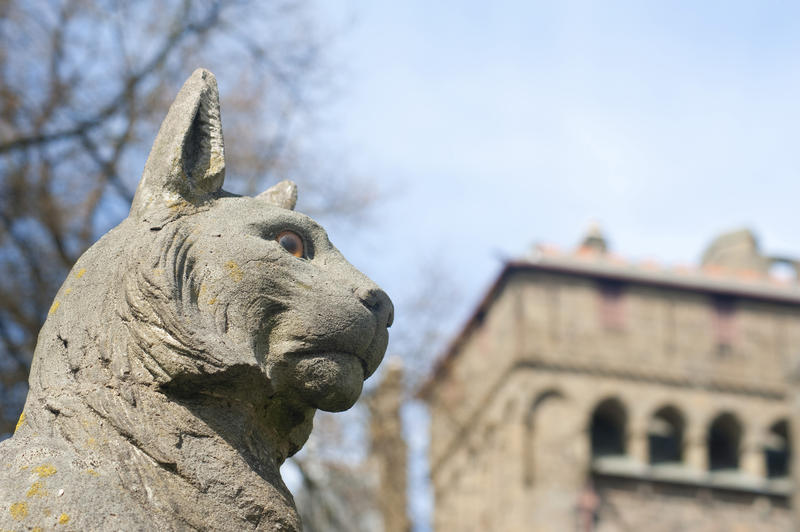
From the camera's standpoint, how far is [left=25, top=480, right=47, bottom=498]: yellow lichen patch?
322 centimetres

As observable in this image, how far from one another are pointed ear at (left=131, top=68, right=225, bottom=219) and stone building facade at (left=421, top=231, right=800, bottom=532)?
103 ft

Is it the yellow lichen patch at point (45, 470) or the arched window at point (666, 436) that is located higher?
the arched window at point (666, 436)

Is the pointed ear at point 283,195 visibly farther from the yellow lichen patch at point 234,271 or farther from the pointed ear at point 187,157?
the yellow lichen patch at point 234,271

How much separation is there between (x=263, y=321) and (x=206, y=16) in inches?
534

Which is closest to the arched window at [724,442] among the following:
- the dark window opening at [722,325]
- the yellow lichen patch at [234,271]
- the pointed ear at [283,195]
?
the dark window opening at [722,325]

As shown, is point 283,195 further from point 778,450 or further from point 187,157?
point 778,450

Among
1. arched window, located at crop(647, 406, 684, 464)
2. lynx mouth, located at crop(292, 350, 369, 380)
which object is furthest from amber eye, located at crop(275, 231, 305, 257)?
arched window, located at crop(647, 406, 684, 464)

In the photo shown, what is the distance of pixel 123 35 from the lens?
16.4 m

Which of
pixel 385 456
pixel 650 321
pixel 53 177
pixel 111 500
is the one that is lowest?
pixel 111 500

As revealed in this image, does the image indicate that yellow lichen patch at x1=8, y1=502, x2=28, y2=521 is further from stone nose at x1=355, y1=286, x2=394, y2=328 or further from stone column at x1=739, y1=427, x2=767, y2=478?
stone column at x1=739, y1=427, x2=767, y2=478

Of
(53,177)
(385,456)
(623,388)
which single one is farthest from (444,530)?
(53,177)

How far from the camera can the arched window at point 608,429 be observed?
36.3m

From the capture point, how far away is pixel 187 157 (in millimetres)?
3783

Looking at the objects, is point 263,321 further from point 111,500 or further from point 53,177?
point 53,177
